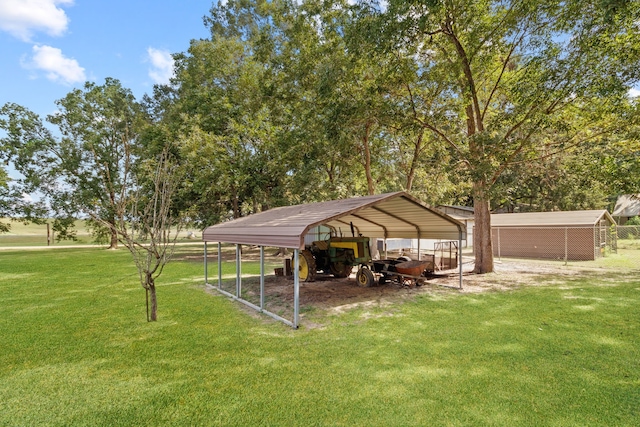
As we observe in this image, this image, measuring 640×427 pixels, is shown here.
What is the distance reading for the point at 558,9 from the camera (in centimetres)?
905

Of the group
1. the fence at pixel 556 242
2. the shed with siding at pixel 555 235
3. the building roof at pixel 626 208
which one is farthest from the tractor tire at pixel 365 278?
the building roof at pixel 626 208

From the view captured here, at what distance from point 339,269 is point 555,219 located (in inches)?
548

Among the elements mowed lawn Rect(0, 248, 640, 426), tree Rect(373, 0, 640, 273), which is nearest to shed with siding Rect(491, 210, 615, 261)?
tree Rect(373, 0, 640, 273)

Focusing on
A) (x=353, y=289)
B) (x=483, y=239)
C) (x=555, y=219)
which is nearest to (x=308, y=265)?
(x=353, y=289)

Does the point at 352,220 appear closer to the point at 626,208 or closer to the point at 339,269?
the point at 339,269

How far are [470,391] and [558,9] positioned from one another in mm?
10350

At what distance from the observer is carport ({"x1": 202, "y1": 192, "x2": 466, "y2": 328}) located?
6184mm

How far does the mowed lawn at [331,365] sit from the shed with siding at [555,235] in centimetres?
1020

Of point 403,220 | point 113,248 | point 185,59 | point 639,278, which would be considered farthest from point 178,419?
point 113,248

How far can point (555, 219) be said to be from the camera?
18.0m

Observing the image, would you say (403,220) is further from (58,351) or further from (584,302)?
(58,351)

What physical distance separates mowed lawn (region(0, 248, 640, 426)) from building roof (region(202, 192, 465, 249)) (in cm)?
168

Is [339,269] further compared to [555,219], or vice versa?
[555,219]

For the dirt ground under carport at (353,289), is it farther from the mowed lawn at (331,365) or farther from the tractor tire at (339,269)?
the mowed lawn at (331,365)
